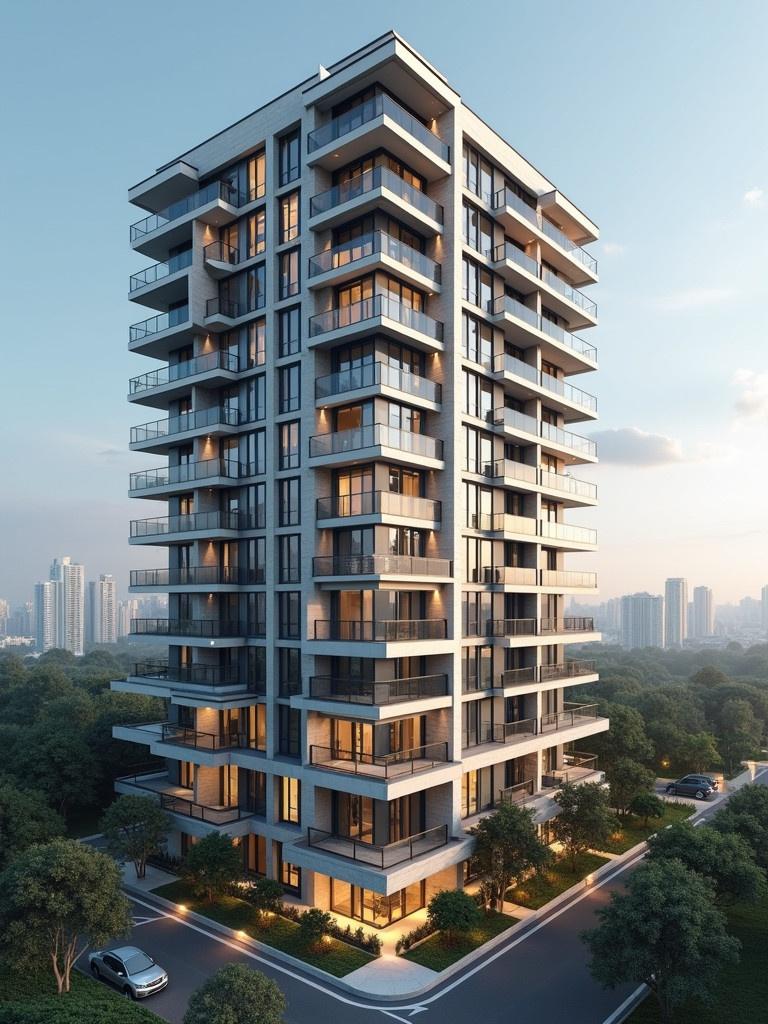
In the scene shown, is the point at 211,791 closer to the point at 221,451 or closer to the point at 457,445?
the point at 221,451

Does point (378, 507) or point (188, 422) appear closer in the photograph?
point (378, 507)

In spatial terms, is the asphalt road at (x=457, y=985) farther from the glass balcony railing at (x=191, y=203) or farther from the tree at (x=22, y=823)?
the glass balcony railing at (x=191, y=203)

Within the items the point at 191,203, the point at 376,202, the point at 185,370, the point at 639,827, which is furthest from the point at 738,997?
the point at 191,203

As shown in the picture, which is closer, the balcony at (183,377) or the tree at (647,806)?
the balcony at (183,377)

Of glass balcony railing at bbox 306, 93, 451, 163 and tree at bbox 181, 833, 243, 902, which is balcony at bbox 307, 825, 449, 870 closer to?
tree at bbox 181, 833, 243, 902

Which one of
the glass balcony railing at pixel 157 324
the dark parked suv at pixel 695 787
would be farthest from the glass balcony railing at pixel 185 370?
the dark parked suv at pixel 695 787

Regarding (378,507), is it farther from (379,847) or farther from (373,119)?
(373,119)
